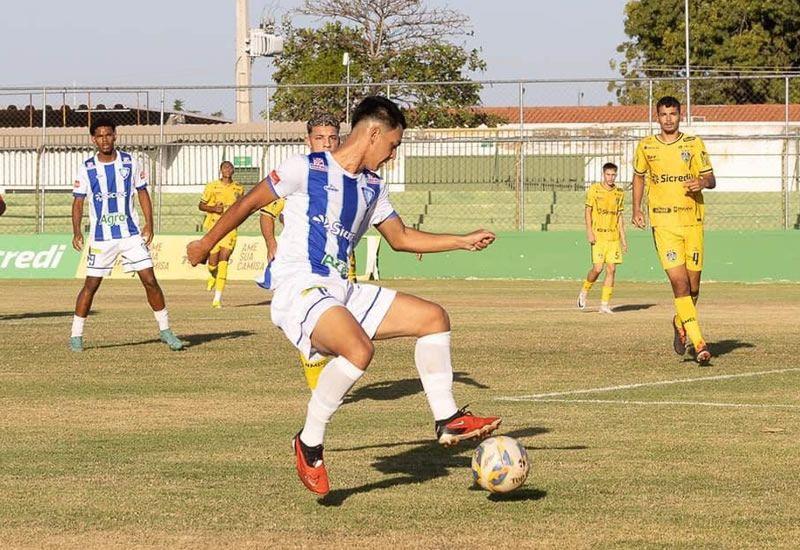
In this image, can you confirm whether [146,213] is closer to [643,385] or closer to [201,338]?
[201,338]

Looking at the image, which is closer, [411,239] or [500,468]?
[500,468]

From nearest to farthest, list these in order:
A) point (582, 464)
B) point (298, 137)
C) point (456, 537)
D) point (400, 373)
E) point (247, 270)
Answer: point (456, 537) → point (582, 464) → point (400, 373) → point (247, 270) → point (298, 137)

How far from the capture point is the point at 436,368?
7840 millimetres

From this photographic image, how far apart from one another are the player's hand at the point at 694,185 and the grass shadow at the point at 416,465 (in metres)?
5.21

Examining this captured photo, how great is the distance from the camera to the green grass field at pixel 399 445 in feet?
22.1

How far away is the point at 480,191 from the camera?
129ft

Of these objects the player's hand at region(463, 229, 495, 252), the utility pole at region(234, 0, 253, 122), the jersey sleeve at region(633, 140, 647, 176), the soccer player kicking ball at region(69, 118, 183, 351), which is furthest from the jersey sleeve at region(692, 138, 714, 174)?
the utility pole at region(234, 0, 253, 122)

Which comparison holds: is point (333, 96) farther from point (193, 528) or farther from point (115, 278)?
point (193, 528)

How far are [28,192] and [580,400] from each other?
117ft

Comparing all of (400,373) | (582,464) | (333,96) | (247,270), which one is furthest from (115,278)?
(582,464)

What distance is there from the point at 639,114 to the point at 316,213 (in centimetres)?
4660

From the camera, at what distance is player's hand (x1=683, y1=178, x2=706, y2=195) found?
557 inches

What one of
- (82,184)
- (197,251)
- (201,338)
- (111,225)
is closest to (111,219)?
(111,225)

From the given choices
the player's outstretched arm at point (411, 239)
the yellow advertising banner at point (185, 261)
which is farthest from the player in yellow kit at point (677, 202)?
the yellow advertising banner at point (185, 261)
